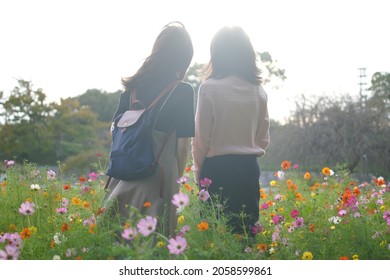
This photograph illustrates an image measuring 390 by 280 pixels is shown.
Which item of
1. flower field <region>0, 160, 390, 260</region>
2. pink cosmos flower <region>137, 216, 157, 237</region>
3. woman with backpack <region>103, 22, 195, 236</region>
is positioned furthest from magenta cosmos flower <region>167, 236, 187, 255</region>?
woman with backpack <region>103, 22, 195, 236</region>

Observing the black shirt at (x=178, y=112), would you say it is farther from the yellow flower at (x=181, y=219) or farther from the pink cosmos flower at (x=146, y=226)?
the pink cosmos flower at (x=146, y=226)

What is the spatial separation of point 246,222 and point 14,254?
1582mm

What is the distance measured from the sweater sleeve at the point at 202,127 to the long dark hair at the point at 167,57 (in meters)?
0.28

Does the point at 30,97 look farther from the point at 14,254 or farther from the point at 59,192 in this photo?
the point at 14,254

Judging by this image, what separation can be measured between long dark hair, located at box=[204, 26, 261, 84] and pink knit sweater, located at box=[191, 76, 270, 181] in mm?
53

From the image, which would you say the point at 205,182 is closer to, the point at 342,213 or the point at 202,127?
the point at 202,127

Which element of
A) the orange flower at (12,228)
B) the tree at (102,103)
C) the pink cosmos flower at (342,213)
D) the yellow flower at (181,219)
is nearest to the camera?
the yellow flower at (181,219)

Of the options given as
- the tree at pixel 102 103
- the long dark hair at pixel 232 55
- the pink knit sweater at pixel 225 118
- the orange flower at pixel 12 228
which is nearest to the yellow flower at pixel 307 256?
the pink knit sweater at pixel 225 118

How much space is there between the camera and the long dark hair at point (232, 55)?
348 centimetres

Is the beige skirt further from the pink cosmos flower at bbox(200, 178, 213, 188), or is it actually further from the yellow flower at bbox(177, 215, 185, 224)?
Answer: the yellow flower at bbox(177, 215, 185, 224)

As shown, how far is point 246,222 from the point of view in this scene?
3.65 m

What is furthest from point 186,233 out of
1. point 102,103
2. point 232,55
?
point 102,103

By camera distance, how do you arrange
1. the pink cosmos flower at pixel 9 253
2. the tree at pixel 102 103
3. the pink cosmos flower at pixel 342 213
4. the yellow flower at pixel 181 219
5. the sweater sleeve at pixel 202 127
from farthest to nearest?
the tree at pixel 102 103 < the pink cosmos flower at pixel 342 213 < the yellow flower at pixel 181 219 < the sweater sleeve at pixel 202 127 < the pink cosmos flower at pixel 9 253

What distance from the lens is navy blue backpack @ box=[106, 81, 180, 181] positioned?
310 cm
